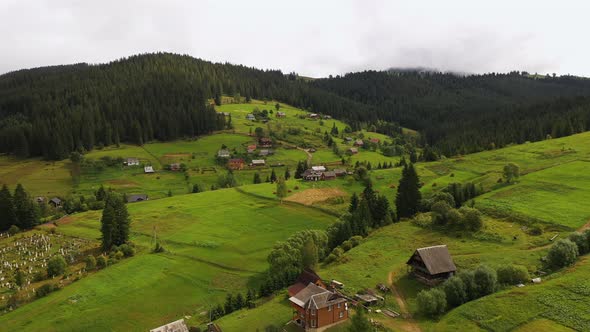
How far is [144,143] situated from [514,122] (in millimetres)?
178616

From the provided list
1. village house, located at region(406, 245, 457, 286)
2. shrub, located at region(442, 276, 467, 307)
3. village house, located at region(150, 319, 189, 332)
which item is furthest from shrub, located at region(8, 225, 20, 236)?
shrub, located at region(442, 276, 467, 307)

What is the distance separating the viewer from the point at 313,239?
74.1 metres

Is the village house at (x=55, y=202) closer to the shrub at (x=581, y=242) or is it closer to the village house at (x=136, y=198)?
the village house at (x=136, y=198)

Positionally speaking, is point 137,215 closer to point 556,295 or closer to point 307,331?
point 307,331

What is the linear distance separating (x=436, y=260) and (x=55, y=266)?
65.5m

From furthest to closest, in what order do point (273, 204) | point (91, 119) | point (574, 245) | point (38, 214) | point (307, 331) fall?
point (91, 119) → point (273, 204) → point (38, 214) → point (574, 245) → point (307, 331)

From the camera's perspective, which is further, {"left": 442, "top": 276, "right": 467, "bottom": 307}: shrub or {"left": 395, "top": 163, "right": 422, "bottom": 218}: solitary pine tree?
{"left": 395, "top": 163, "right": 422, "bottom": 218}: solitary pine tree

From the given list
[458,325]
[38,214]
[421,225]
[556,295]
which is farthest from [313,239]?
[38,214]

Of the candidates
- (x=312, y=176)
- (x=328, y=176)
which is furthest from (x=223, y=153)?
(x=328, y=176)

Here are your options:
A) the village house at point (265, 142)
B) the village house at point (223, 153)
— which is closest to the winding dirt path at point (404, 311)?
the village house at point (223, 153)

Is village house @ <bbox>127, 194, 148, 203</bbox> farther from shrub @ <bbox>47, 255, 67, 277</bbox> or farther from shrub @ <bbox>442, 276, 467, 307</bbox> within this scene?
shrub @ <bbox>442, 276, 467, 307</bbox>

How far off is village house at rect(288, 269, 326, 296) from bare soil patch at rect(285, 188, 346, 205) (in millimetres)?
46866

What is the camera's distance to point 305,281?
60.2 meters

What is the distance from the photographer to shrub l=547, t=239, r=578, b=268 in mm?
56000
